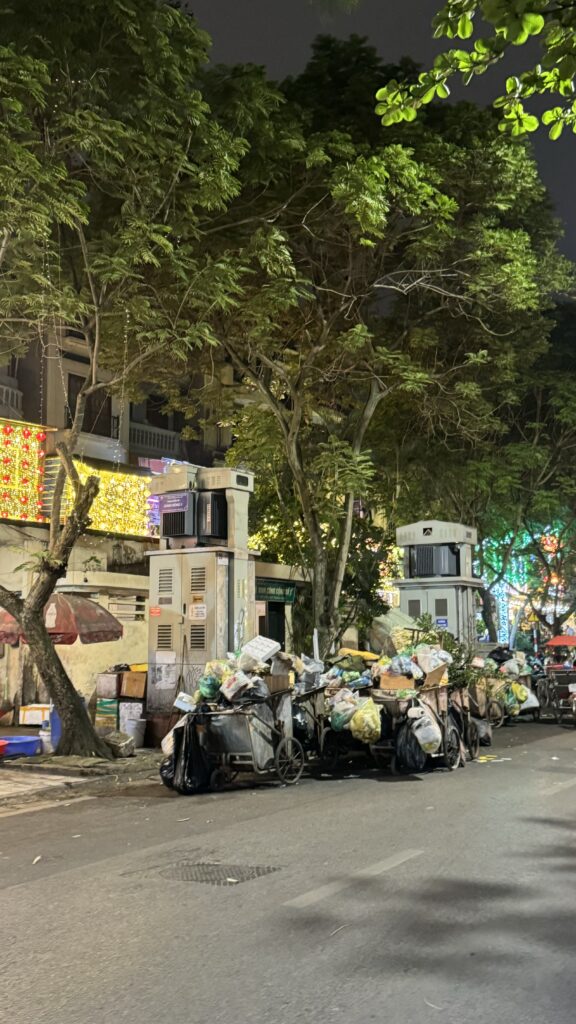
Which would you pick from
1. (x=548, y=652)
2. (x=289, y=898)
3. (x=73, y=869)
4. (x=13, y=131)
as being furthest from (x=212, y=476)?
(x=548, y=652)

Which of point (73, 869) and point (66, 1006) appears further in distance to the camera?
point (73, 869)

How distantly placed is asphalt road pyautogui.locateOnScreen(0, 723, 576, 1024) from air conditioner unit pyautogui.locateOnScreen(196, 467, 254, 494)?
6806 mm

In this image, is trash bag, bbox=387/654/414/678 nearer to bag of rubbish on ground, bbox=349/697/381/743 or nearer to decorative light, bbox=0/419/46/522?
bag of rubbish on ground, bbox=349/697/381/743

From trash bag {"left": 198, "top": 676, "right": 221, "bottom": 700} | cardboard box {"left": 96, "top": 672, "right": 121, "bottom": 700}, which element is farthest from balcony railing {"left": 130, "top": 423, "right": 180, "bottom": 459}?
trash bag {"left": 198, "top": 676, "right": 221, "bottom": 700}

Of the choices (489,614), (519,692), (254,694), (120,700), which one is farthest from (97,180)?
(489,614)

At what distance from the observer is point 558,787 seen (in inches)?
403

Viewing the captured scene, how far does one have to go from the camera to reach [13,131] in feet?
36.1

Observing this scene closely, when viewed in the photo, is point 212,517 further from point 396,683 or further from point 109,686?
point 396,683

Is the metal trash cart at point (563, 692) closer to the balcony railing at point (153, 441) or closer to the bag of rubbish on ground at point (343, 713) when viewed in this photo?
the bag of rubbish on ground at point (343, 713)

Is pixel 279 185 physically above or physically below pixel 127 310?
above

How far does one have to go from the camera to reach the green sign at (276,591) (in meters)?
23.4

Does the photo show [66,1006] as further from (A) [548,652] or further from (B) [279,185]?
(A) [548,652]

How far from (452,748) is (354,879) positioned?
19.8 ft

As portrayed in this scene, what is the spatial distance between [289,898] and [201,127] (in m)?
9.75
